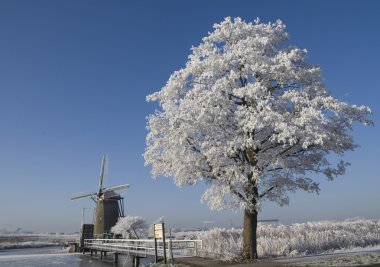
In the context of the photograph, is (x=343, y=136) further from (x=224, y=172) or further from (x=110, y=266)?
(x=110, y=266)

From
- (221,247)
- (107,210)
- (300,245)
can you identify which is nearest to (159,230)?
(221,247)

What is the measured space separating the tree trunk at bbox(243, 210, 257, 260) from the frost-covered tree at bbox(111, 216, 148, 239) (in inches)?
1453

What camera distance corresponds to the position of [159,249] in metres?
25.1

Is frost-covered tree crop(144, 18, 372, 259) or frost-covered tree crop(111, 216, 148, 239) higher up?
frost-covered tree crop(144, 18, 372, 259)

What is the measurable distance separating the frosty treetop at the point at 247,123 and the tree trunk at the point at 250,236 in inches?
30.1

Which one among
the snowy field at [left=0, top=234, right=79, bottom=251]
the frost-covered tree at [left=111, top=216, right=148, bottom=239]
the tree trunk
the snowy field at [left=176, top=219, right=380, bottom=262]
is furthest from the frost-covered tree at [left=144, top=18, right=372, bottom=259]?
the snowy field at [left=0, top=234, right=79, bottom=251]

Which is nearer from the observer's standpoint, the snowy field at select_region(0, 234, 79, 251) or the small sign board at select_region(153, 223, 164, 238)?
the small sign board at select_region(153, 223, 164, 238)

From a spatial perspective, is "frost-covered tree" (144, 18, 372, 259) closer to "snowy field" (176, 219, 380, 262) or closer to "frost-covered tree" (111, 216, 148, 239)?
"snowy field" (176, 219, 380, 262)

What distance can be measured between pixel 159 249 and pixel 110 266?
39.1 feet

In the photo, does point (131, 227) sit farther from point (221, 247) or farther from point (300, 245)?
point (300, 245)

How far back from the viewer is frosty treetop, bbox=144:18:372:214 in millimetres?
19641

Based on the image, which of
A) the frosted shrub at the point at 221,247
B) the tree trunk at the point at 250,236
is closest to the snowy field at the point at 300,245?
the frosted shrub at the point at 221,247

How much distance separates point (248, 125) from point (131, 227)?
52.8 metres

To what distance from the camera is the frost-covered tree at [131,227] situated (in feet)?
204
